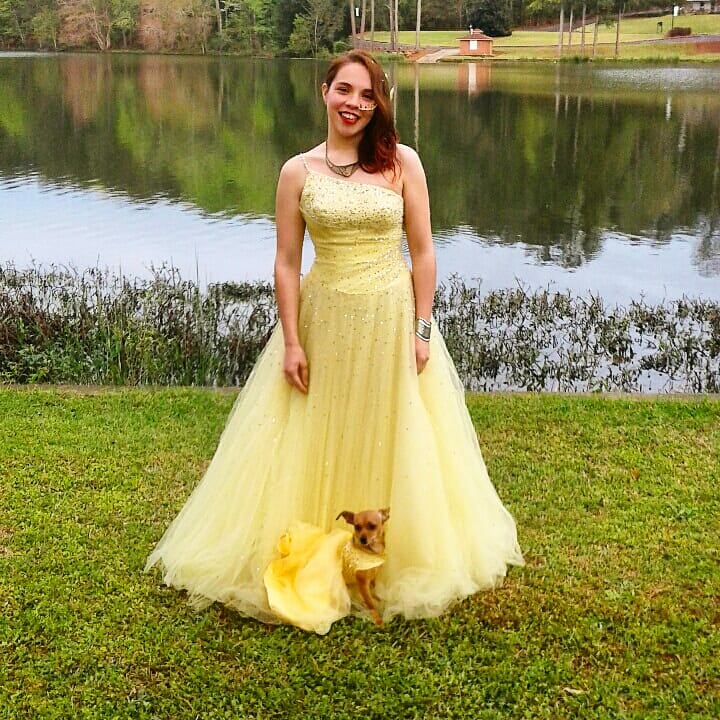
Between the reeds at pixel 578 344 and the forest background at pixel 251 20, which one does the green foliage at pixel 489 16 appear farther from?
the reeds at pixel 578 344

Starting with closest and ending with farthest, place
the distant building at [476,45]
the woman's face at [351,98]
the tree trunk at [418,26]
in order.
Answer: the woman's face at [351,98] < the tree trunk at [418,26] < the distant building at [476,45]

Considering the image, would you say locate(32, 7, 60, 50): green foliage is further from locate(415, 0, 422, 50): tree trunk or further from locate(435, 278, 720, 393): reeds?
locate(435, 278, 720, 393): reeds

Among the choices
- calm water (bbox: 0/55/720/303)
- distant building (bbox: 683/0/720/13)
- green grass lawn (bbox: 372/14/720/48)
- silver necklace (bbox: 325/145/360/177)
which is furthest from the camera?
green grass lawn (bbox: 372/14/720/48)

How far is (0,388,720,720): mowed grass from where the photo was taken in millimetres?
2707

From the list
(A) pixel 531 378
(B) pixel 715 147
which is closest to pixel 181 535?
(A) pixel 531 378

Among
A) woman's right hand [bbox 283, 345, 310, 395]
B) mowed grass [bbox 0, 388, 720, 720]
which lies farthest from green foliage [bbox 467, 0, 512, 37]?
woman's right hand [bbox 283, 345, 310, 395]

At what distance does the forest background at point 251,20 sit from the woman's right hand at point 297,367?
36597 millimetres

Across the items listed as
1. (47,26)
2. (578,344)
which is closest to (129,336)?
(578,344)

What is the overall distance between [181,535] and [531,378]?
11.7 ft

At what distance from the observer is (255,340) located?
6453 millimetres

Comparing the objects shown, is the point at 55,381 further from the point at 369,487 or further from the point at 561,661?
the point at 561,661

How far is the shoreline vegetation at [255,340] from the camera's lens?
20.1 ft

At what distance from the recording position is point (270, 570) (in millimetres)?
3059

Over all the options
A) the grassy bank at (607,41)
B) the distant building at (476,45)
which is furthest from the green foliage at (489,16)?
the distant building at (476,45)
